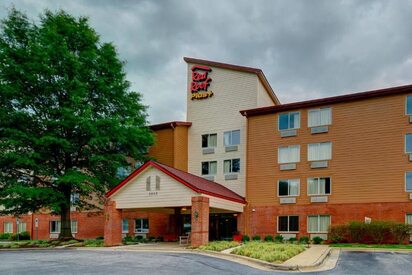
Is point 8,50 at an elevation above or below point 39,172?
above

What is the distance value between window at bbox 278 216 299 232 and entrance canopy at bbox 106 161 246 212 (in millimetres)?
4592

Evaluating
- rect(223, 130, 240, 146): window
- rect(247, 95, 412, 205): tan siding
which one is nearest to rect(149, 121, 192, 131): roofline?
rect(223, 130, 240, 146): window

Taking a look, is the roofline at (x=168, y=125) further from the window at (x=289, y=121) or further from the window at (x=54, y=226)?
the window at (x=54, y=226)

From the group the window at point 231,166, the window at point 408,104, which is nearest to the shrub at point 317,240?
the window at point 231,166

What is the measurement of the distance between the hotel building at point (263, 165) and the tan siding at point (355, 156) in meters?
0.06

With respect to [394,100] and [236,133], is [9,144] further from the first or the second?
[394,100]

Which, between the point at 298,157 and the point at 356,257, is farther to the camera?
the point at 298,157

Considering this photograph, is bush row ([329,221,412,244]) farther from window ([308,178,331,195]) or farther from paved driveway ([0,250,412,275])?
paved driveway ([0,250,412,275])

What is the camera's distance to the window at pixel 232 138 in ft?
106

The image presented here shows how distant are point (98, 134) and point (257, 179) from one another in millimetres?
12311

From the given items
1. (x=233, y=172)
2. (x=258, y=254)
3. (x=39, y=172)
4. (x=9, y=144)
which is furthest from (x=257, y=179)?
(x=9, y=144)

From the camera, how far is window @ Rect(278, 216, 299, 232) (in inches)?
1135

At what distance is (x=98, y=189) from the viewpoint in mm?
31000

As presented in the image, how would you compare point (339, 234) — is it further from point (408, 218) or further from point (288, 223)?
point (408, 218)
